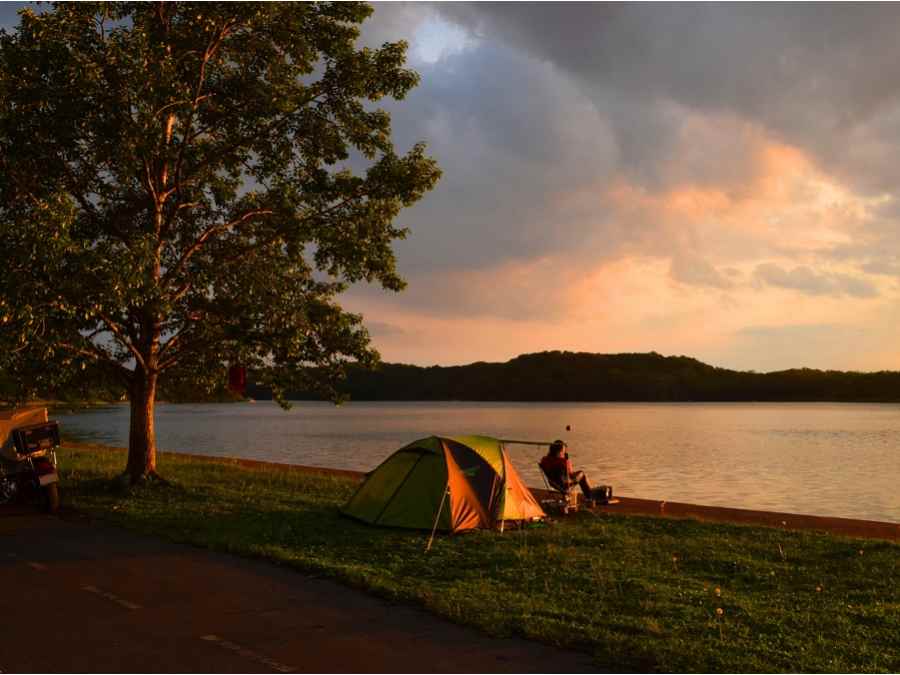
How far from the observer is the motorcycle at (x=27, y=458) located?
17.4 m

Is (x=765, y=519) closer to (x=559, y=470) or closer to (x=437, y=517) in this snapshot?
(x=559, y=470)

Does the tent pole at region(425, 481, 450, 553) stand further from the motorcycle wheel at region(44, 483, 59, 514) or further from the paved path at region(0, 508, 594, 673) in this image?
the motorcycle wheel at region(44, 483, 59, 514)

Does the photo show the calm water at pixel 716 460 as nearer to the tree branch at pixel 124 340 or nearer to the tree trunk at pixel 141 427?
the tree trunk at pixel 141 427

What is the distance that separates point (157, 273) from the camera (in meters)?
18.6

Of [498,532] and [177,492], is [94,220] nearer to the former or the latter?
[177,492]

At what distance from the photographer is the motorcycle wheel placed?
1752 centimetres

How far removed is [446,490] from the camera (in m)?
15.0

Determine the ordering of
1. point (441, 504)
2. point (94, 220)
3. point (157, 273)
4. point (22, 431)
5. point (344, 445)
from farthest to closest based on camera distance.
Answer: point (344, 445) < point (94, 220) < point (157, 273) < point (22, 431) < point (441, 504)

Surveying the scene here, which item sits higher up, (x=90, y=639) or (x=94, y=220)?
(x=94, y=220)

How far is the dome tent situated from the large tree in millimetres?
5014

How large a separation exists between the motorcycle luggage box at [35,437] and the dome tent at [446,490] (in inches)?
262

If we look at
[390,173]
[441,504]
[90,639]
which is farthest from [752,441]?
[90,639]

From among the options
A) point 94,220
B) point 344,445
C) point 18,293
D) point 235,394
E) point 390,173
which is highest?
point 390,173

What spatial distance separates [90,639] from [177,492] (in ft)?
39.2
